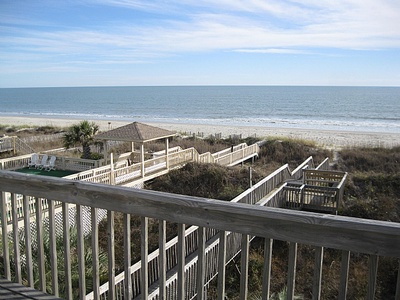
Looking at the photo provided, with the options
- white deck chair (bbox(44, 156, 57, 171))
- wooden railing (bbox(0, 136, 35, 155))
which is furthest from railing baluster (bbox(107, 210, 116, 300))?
wooden railing (bbox(0, 136, 35, 155))

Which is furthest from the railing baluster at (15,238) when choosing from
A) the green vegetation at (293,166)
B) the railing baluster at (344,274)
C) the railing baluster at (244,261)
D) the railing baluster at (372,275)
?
the green vegetation at (293,166)

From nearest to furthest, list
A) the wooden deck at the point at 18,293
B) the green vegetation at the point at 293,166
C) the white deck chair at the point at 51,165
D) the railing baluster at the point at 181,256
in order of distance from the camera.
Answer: the railing baluster at the point at 181,256 < the wooden deck at the point at 18,293 < the green vegetation at the point at 293,166 < the white deck chair at the point at 51,165

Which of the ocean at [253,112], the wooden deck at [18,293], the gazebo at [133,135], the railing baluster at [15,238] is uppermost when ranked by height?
the railing baluster at [15,238]

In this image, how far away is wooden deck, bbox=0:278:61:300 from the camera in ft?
8.77

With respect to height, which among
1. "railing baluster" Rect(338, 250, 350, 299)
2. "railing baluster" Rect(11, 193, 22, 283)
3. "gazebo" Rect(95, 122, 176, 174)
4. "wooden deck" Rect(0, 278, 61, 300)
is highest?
"railing baluster" Rect(338, 250, 350, 299)

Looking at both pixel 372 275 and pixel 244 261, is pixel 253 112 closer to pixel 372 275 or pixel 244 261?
pixel 244 261

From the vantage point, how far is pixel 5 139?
2191cm

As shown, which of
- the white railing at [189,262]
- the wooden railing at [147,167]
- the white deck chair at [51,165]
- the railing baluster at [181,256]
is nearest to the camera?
the railing baluster at [181,256]

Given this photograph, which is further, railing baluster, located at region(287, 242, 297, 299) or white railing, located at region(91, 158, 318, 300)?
white railing, located at region(91, 158, 318, 300)

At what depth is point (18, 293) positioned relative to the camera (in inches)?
108

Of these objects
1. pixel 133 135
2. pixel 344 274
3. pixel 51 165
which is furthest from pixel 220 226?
pixel 51 165

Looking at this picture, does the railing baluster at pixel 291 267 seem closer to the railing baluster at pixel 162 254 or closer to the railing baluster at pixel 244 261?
the railing baluster at pixel 244 261

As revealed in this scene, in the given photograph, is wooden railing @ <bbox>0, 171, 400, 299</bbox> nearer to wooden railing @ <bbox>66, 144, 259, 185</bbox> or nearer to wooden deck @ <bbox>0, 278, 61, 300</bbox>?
wooden deck @ <bbox>0, 278, 61, 300</bbox>

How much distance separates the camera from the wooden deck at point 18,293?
2.67 metres
